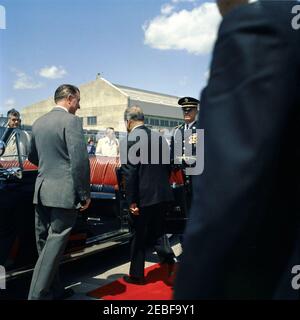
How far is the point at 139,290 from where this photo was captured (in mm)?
4168

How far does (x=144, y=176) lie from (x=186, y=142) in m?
0.92

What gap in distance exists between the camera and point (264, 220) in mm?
822

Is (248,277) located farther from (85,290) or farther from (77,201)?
(85,290)

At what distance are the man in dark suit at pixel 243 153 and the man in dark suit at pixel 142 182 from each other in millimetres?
3246

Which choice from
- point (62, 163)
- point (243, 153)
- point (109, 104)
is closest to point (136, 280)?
point (62, 163)

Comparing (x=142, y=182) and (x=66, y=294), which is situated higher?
(x=142, y=182)

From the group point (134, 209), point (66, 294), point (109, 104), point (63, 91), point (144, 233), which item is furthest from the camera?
point (109, 104)

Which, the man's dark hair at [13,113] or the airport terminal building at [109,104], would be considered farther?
the airport terminal building at [109,104]

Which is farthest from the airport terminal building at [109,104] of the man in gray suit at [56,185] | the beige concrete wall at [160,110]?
the man in gray suit at [56,185]

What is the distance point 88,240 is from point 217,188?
4058 millimetres

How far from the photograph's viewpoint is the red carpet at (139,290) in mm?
3955

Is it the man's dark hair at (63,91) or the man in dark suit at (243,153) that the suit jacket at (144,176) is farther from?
the man in dark suit at (243,153)

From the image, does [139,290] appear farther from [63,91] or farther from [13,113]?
[13,113]

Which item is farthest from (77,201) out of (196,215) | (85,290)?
(196,215)
